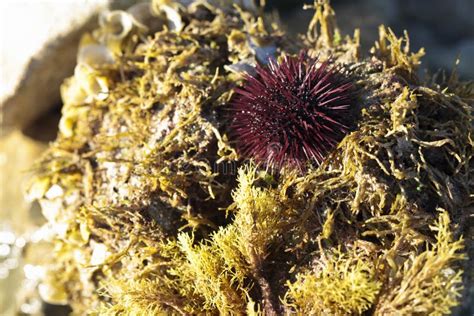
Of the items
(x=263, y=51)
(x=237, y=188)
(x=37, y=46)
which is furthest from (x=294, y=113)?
(x=37, y=46)

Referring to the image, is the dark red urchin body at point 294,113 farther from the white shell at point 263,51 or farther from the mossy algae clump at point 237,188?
the white shell at point 263,51

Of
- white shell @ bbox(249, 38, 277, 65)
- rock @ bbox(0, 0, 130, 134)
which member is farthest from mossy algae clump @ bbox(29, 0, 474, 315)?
rock @ bbox(0, 0, 130, 134)

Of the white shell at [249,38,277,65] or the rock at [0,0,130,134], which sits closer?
the white shell at [249,38,277,65]

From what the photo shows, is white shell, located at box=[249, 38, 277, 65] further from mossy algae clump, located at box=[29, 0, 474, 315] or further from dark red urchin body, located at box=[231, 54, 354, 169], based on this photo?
dark red urchin body, located at box=[231, 54, 354, 169]

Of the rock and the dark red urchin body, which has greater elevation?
the dark red urchin body

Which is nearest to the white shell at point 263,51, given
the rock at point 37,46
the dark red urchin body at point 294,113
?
the dark red urchin body at point 294,113

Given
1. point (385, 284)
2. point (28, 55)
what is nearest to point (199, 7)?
point (28, 55)

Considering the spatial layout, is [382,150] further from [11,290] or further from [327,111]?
[11,290]
